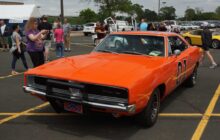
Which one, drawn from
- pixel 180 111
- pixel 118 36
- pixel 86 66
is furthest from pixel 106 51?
pixel 180 111

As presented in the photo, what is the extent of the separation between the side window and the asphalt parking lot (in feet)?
3.65

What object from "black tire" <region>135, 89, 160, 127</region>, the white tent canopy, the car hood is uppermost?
the white tent canopy

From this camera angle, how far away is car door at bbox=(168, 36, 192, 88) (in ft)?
22.5

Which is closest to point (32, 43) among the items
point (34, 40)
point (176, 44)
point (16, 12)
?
point (34, 40)

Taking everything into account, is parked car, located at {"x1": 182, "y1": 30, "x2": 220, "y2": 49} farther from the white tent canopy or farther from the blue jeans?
the white tent canopy

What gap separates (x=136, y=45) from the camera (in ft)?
22.8

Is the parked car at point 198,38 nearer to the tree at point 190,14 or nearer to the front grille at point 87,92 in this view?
the front grille at point 87,92

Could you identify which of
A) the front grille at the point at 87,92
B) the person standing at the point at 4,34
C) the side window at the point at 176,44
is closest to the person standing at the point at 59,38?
the person standing at the point at 4,34

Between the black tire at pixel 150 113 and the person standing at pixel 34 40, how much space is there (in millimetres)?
4152

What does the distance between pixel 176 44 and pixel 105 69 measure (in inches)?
114

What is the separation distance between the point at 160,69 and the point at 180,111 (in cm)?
130

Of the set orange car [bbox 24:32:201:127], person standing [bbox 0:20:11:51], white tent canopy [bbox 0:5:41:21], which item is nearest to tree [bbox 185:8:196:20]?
white tent canopy [bbox 0:5:41:21]

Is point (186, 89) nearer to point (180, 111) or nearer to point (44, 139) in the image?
point (180, 111)

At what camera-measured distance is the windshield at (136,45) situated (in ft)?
22.4
